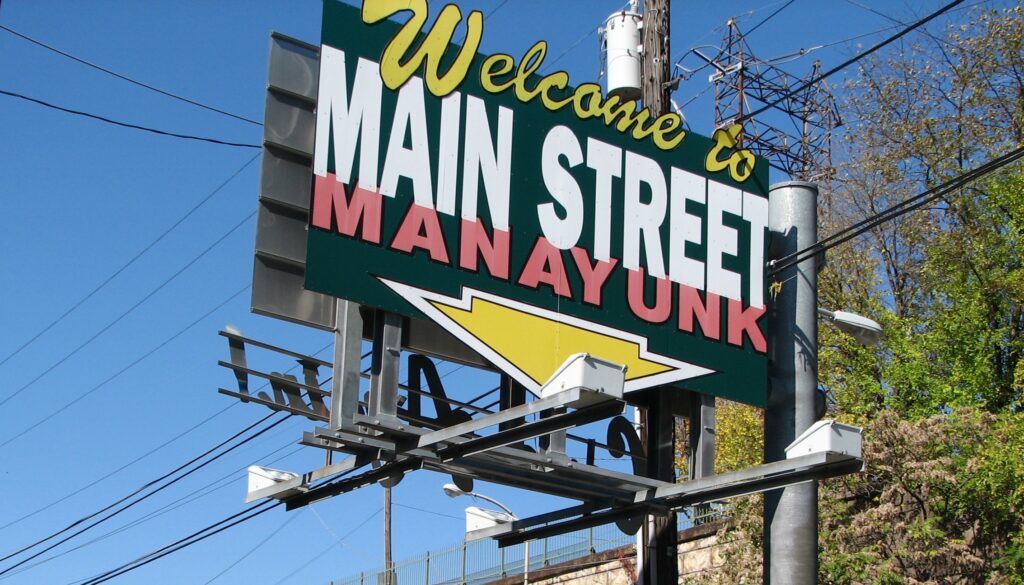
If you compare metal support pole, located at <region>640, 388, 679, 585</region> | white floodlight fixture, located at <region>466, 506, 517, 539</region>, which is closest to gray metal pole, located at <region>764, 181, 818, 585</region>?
metal support pole, located at <region>640, 388, 679, 585</region>

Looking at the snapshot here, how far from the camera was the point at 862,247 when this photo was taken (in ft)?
116

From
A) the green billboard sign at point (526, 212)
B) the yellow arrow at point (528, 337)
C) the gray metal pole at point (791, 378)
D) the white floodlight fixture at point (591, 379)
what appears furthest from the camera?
the gray metal pole at point (791, 378)

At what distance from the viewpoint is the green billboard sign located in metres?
12.1

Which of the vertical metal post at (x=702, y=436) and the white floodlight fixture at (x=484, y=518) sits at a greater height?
the vertical metal post at (x=702, y=436)

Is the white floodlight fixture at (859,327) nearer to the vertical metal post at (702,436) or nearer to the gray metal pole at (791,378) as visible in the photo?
the gray metal pole at (791,378)

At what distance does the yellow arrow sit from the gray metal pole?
120 cm

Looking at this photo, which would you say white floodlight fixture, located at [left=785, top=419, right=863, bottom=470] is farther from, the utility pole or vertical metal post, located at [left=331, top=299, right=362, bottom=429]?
vertical metal post, located at [left=331, top=299, right=362, bottom=429]

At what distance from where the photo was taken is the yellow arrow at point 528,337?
1226 centimetres

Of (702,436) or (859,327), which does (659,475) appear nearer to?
(702,436)

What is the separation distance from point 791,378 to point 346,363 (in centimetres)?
467

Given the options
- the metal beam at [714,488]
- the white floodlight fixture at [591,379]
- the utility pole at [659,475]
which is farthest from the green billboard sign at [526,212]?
the white floodlight fixture at [591,379]

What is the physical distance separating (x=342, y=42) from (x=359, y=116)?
67cm

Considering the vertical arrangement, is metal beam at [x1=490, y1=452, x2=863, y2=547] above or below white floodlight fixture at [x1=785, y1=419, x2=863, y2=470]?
below

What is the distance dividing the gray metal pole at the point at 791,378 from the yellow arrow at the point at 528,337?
47.1 inches
